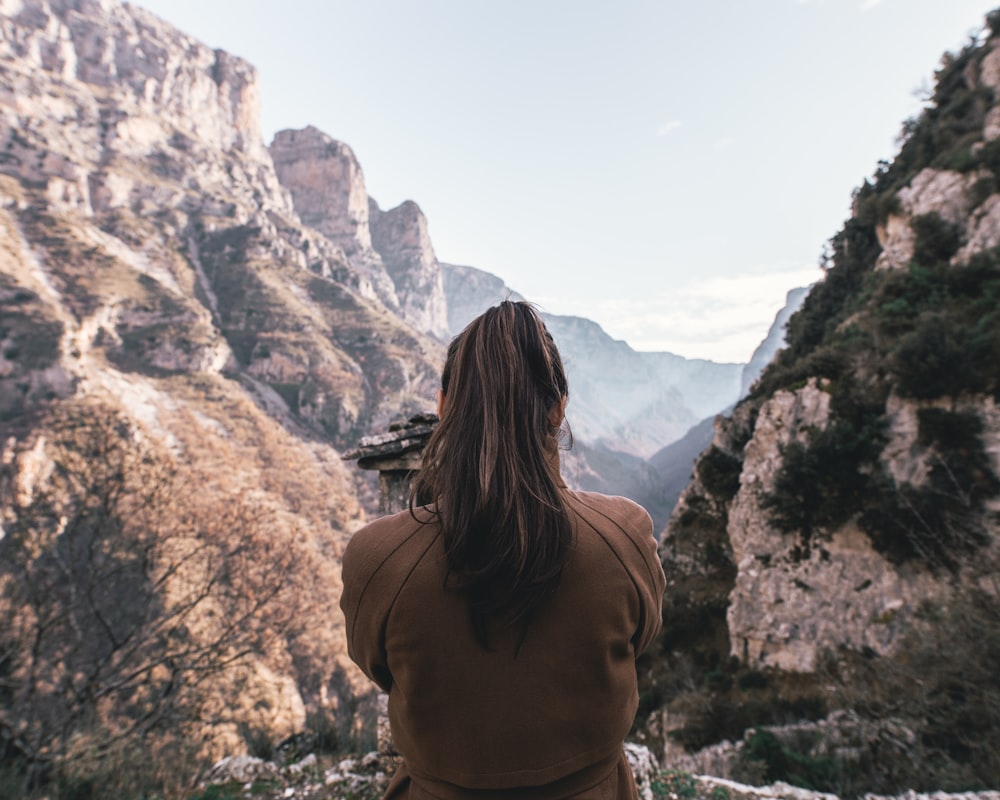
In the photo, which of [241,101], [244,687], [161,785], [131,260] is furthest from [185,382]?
[241,101]

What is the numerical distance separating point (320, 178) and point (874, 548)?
13020 cm

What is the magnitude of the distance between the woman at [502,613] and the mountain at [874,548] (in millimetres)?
5523

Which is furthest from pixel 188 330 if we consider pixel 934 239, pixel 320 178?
pixel 320 178

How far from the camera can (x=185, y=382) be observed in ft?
152

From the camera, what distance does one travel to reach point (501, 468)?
89 cm

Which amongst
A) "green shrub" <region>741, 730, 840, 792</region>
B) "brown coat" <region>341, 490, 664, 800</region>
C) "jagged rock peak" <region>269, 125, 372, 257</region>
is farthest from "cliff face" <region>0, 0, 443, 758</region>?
"green shrub" <region>741, 730, 840, 792</region>

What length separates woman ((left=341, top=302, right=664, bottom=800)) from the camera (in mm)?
839

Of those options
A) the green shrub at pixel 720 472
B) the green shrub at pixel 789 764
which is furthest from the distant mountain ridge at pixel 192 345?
the green shrub at pixel 720 472

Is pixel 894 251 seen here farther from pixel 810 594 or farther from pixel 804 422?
pixel 810 594

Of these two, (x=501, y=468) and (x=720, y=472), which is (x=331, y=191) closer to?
(x=720, y=472)

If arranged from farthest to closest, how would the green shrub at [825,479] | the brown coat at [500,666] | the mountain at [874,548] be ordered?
the green shrub at [825,479], the mountain at [874,548], the brown coat at [500,666]

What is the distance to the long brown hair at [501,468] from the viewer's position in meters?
0.84

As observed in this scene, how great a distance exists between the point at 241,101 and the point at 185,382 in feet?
298

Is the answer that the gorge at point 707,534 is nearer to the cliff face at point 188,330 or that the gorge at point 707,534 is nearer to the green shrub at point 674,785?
the cliff face at point 188,330
